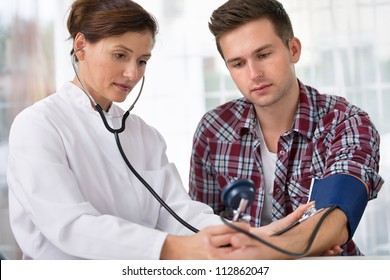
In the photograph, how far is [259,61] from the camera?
5.61 ft

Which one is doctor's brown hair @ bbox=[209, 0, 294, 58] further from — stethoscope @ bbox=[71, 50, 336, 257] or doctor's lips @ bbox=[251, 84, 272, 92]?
stethoscope @ bbox=[71, 50, 336, 257]

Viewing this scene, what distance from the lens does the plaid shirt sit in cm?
162

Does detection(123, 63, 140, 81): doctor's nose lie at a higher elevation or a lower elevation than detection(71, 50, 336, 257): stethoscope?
higher

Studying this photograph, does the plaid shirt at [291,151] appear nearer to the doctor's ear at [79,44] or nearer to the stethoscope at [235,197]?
the stethoscope at [235,197]

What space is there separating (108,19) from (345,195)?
26.0 inches

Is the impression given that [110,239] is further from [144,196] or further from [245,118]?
[245,118]

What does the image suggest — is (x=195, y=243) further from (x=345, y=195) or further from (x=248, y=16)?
(x=248, y=16)

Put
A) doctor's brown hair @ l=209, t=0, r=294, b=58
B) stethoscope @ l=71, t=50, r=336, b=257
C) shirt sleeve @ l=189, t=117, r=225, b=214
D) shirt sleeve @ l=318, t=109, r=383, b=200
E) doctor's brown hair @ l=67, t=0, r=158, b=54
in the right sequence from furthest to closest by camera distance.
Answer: shirt sleeve @ l=189, t=117, r=225, b=214, doctor's brown hair @ l=209, t=0, r=294, b=58, shirt sleeve @ l=318, t=109, r=383, b=200, doctor's brown hair @ l=67, t=0, r=158, b=54, stethoscope @ l=71, t=50, r=336, b=257

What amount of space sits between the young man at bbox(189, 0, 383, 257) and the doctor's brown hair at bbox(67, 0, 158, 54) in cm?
35

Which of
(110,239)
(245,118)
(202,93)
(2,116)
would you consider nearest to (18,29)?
(2,116)

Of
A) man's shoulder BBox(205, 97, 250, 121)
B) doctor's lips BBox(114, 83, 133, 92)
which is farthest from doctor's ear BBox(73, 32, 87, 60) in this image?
man's shoulder BBox(205, 97, 250, 121)

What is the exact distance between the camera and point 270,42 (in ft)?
5.66

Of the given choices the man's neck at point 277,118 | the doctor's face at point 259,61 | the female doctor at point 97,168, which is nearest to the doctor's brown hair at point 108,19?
the female doctor at point 97,168

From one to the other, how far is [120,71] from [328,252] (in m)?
0.61
